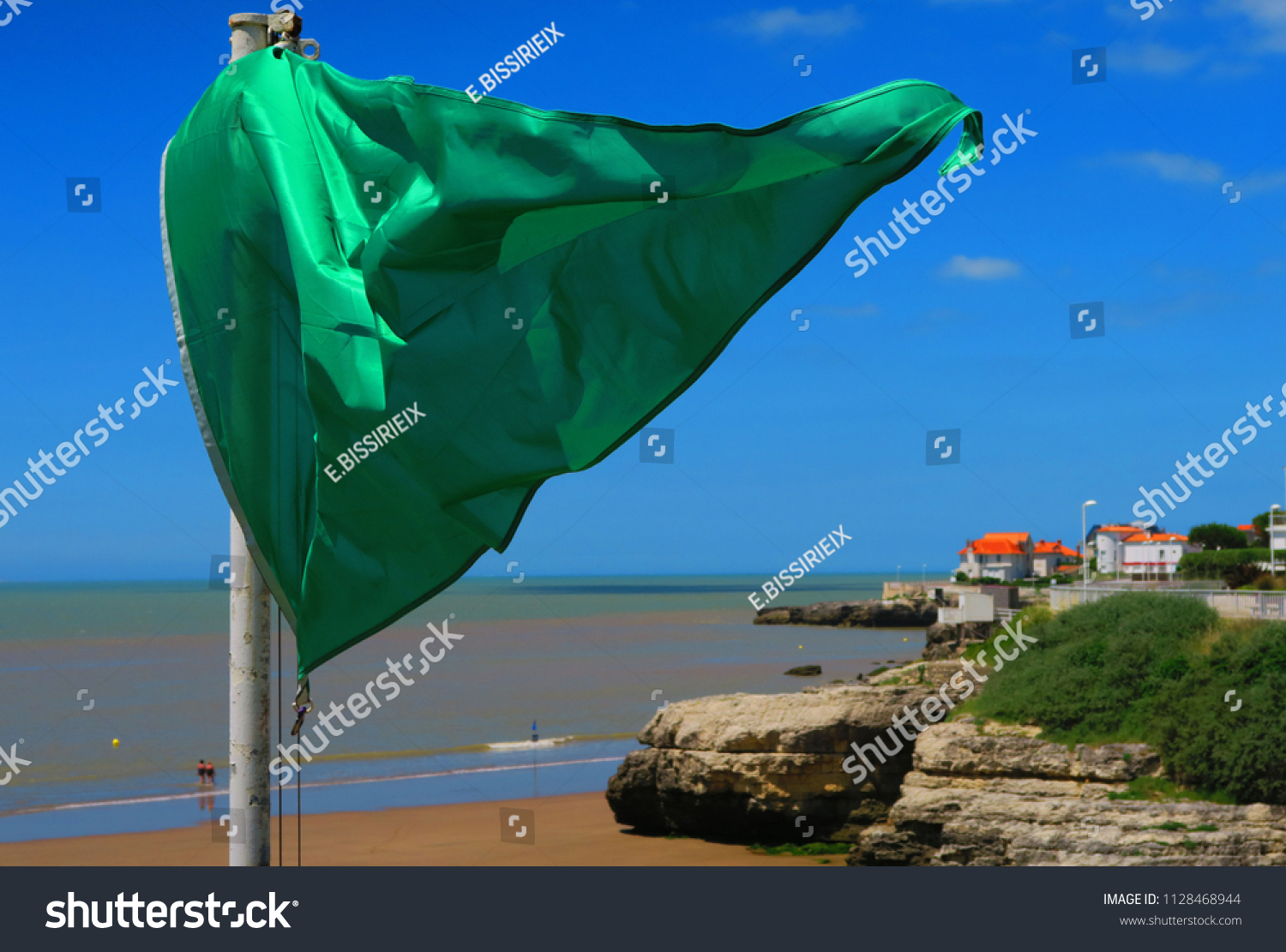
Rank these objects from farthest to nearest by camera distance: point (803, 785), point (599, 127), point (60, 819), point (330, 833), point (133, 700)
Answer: point (133, 700) < point (60, 819) < point (330, 833) < point (803, 785) < point (599, 127)

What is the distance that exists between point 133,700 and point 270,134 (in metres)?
35.9

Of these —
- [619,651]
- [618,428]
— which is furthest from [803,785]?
[619,651]

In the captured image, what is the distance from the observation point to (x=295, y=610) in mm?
4527

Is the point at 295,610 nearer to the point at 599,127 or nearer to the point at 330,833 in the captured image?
the point at 599,127

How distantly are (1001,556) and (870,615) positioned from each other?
89.6 feet

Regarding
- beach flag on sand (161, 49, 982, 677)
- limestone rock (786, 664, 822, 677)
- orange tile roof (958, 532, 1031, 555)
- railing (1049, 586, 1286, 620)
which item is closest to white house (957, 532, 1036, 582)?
orange tile roof (958, 532, 1031, 555)

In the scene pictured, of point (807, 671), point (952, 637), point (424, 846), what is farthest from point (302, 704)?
point (807, 671)

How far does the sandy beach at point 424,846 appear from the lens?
1692 centimetres

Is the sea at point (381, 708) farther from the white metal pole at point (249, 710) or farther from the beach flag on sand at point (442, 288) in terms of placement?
the beach flag on sand at point (442, 288)

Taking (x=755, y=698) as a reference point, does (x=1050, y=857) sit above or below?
below

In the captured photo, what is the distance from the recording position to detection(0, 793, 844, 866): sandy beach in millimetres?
16922

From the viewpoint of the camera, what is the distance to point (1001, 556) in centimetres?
10362

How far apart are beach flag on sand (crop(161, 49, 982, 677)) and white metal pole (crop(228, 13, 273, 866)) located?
0.11 m

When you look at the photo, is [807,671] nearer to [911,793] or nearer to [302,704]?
[911,793]
